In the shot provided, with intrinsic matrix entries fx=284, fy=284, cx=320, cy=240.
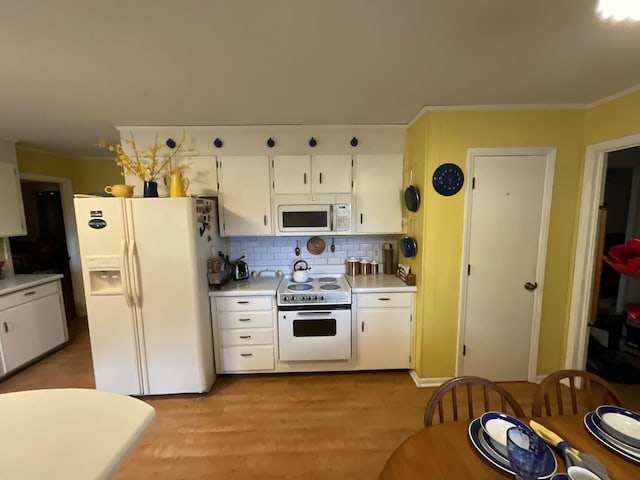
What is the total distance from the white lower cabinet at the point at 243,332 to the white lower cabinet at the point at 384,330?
857mm

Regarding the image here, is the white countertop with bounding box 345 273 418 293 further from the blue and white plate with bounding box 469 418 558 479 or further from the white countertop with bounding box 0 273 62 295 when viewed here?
the white countertop with bounding box 0 273 62 295

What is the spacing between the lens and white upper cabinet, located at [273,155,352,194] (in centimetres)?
285

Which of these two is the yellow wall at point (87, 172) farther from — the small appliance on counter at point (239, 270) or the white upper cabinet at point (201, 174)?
the small appliance on counter at point (239, 270)

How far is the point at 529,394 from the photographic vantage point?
2.46 meters

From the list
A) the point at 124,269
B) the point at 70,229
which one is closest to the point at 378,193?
the point at 124,269

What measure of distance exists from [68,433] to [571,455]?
1.62 m

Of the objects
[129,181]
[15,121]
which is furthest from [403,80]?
[15,121]

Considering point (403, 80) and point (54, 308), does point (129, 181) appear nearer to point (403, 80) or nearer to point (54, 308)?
point (54, 308)

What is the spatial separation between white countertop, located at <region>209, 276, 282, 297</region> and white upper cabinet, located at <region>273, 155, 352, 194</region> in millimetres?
941

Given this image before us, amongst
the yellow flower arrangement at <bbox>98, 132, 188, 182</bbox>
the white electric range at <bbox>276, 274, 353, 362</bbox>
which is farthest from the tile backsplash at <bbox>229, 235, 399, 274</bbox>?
the yellow flower arrangement at <bbox>98, 132, 188, 182</bbox>

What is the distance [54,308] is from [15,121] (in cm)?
202

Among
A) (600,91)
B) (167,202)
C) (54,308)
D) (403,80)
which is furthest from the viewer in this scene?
(54,308)

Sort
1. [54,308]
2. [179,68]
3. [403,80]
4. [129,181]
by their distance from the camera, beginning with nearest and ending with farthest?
[179,68] < [403,80] < [129,181] < [54,308]

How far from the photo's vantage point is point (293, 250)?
128 inches
